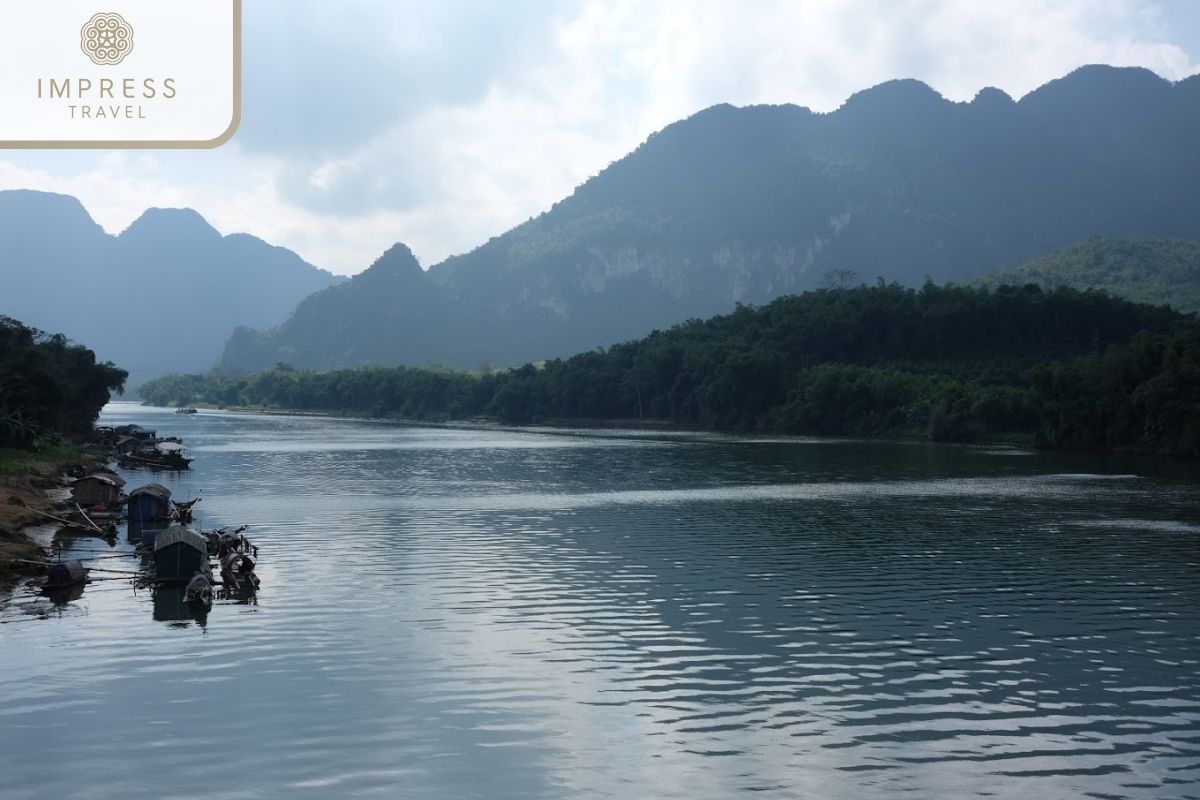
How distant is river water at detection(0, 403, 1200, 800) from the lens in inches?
677

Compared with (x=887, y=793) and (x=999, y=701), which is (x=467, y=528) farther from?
(x=887, y=793)

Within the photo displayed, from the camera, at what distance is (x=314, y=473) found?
72.9 meters

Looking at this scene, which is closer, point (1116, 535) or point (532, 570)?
point (532, 570)

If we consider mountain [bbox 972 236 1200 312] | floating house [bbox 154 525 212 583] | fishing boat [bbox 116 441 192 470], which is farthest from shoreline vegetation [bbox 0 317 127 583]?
mountain [bbox 972 236 1200 312]

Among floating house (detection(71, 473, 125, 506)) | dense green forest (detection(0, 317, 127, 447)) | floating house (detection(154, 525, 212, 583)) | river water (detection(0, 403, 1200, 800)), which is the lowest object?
river water (detection(0, 403, 1200, 800))

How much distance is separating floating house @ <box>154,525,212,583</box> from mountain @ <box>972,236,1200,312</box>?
157124mm

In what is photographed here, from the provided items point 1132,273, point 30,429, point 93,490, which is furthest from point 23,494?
point 1132,273

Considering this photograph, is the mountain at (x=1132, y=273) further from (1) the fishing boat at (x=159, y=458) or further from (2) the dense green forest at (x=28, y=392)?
(2) the dense green forest at (x=28, y=392)

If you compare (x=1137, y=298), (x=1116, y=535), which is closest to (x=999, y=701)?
(x=1116, y=535)

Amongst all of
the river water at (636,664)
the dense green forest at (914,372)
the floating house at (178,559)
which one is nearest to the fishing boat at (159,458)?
the river water at (636,664)

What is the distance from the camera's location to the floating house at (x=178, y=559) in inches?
1259

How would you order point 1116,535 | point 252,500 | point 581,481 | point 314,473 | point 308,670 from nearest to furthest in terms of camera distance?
point 308,670
point 1116,535
point 252,500
point 581,481
point 314,473

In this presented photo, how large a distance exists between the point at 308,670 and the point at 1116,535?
106ft

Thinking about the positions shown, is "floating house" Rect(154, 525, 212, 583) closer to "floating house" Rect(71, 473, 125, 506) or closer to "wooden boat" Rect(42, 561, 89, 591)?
"wooden boat" Rect(42, 561, 89, 591)
